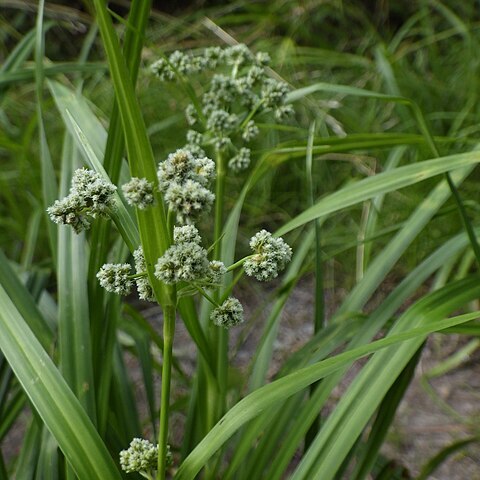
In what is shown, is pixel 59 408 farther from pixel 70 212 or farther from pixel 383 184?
pixel 383 184

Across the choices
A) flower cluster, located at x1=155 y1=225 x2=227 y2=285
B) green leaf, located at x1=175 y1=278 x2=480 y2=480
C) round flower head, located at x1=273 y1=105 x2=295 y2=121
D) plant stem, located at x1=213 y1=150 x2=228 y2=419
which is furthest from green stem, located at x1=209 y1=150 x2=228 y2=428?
flower cluster, located at x1=155 y1=225 x2=227 y2=285

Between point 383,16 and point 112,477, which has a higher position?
point 383,16

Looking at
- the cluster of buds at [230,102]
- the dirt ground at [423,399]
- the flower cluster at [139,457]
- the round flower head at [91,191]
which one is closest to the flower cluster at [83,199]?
the round flower head at [91,191]

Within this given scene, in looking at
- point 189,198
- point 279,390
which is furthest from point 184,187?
point 279,390

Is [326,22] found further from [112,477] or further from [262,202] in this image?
[112,477]

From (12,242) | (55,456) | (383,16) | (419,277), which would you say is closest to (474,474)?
(419,277)

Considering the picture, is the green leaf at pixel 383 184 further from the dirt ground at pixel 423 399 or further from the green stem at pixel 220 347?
the dirt ground at pixel 423 399
